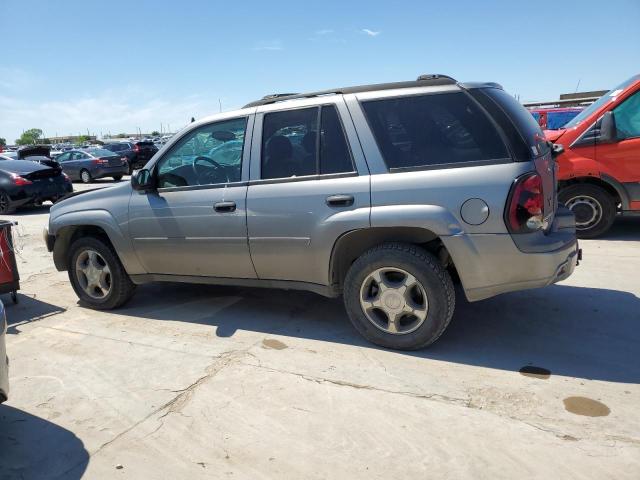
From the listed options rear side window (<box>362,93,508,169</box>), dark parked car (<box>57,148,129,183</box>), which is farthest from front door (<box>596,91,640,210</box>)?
dark parked car (<box>57,148,129,183</box>)

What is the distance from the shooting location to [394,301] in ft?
12.0

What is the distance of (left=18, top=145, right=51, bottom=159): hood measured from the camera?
67.8 feet

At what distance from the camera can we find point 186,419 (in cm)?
303

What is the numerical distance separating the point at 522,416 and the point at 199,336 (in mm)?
2628

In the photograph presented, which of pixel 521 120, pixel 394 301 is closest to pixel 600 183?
pixel 521 120

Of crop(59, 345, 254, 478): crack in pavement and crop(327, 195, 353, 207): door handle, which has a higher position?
crop(327, 195, 353, 207): door handle

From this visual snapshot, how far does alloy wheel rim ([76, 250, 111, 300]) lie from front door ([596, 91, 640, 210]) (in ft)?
20.5

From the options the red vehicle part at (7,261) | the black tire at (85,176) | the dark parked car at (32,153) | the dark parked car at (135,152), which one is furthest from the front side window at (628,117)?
the dark parked car at (135,152)

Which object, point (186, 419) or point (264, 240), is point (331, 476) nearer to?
point (186, 419)

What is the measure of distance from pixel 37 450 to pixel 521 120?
3.74 m

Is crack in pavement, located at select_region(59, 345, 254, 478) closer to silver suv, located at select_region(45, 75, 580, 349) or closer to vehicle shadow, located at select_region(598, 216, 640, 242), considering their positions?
silver suv, located at select_region(45, 75, 580, 349)

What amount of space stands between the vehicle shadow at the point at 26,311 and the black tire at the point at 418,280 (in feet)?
10.5

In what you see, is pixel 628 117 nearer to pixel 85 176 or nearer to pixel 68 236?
pixel 68 236

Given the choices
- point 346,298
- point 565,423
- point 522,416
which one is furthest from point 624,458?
point 346,298
